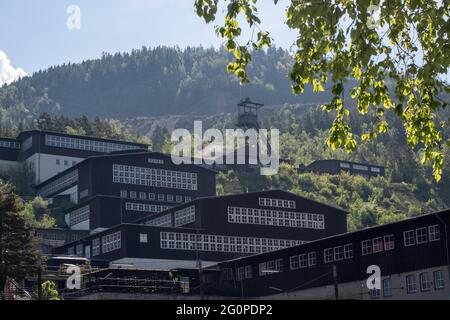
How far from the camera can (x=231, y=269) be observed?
80.2m

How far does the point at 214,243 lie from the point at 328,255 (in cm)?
2029

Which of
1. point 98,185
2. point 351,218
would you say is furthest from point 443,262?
point 351,218

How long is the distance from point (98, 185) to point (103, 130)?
7532cm

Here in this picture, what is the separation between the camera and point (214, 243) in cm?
8731

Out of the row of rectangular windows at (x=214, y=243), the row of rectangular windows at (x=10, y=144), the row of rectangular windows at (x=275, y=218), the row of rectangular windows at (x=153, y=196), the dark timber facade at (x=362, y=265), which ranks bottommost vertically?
the dark timber facade at (x=362, y=265)

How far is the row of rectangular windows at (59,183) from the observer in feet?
360

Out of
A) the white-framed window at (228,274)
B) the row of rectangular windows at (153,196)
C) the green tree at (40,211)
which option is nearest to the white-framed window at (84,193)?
the row of rectangular windows at (153,196)

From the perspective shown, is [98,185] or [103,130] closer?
[98,185]

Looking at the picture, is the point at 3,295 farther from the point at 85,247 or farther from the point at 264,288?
the point at 85,247

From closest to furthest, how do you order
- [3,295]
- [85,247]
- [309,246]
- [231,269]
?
[3,295] < [309,246] < [231,269] < [85,247]

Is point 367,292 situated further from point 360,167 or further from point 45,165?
point 360,167

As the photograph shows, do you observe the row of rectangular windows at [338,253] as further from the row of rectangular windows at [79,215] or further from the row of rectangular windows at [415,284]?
the row of rectangular windows at [79,215]

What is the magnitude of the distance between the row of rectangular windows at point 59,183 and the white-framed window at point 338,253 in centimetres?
4856

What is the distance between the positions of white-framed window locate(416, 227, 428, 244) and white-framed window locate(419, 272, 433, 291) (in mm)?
2329
